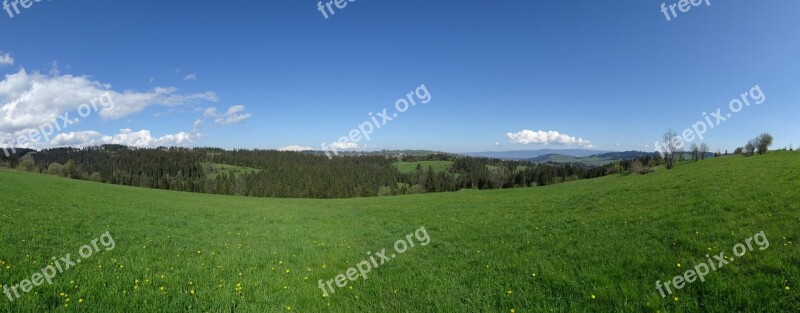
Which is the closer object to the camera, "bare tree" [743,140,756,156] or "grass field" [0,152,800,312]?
"grass field" [0,152,800,312]

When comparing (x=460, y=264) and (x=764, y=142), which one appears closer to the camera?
(x=460, y=264)

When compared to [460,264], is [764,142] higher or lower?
higher

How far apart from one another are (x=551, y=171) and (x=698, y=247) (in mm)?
131052

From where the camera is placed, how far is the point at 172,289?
7.70 metres

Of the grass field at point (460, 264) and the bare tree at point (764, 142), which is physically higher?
the bare tree at point (764, 142)

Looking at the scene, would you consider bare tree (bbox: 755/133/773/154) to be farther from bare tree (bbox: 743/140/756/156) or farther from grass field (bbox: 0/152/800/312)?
grass field (bbox: 0/152/800/312)

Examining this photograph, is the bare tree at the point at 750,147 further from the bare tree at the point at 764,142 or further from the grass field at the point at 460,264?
the grass field at the point at 460,264

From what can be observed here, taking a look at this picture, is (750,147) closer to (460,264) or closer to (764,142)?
(764,142)

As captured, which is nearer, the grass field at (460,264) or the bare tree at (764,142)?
the grass field at (460,264)

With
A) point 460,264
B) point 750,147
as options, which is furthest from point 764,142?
point 460,264

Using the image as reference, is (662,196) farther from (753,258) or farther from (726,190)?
(753,258)

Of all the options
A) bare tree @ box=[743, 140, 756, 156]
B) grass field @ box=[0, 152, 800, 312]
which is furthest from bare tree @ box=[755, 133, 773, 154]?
grass field @ box=[0, 152, 800, 312]

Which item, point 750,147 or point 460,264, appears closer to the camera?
point 460,264

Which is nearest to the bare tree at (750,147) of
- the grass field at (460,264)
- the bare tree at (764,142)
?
the bare tree at (764,142)
